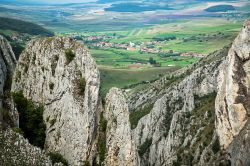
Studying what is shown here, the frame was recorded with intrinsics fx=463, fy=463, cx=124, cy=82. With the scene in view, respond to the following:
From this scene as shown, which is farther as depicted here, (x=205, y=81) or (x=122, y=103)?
(x=205, y=81)

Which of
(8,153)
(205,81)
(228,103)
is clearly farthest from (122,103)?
(205,81)

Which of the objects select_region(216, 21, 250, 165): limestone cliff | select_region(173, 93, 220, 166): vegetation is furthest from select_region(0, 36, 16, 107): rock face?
select_region(173, 93, 220, 166): vegetation

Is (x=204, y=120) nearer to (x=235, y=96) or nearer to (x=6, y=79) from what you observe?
(x=235, y=96)

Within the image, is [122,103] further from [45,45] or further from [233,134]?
[233,134]

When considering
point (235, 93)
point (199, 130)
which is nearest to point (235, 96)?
point (235, 93)

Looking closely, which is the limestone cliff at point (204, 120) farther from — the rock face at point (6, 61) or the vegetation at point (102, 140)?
the rock face at point (6, 61)
